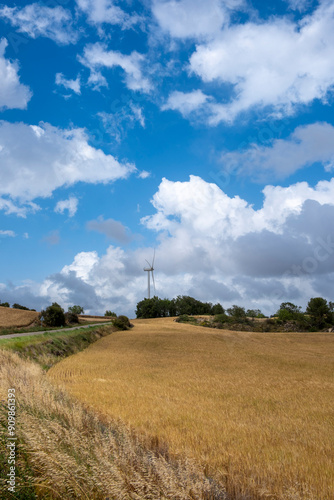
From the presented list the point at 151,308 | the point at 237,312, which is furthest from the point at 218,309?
the point at 237,312

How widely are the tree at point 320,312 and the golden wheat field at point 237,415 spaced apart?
5689 centimetres

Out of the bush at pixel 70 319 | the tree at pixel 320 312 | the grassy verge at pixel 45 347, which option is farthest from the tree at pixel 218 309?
the grassy verge at pixel 45 347

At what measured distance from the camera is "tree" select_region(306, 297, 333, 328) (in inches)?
2879

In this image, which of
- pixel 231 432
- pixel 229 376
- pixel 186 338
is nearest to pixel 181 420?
pixel 231 432

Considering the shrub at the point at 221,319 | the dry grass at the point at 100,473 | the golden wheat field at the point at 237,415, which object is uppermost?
the shrub at the point at 221,319

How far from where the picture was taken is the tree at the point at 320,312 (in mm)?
73125

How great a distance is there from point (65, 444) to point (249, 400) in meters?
8.06

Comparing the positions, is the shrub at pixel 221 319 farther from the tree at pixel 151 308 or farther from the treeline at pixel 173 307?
the tree at pixel 151 308

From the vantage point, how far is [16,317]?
58.6 meters

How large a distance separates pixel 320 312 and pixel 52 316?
55351 mm

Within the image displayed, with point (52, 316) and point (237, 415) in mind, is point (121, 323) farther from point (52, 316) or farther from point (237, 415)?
point (237, 415)

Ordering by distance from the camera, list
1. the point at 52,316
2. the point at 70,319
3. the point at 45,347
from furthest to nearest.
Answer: the point at 70,319, the point at 52,316, the point at 45,347

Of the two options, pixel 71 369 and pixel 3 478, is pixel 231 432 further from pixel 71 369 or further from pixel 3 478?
pixel 71 369

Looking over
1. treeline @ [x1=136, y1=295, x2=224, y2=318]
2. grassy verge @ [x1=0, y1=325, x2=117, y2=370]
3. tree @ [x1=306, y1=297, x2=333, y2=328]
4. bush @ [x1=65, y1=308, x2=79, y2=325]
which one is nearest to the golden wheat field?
grassy verge @ [x1=0, y1=325, x2=117, y2=370]
